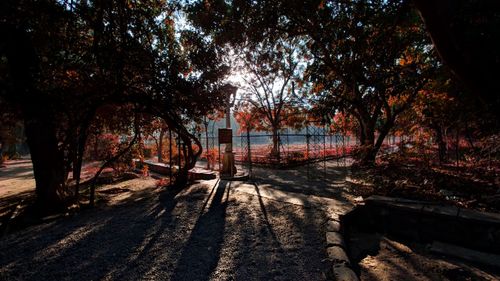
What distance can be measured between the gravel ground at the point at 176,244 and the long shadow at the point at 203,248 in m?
0.01

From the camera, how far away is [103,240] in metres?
4.35

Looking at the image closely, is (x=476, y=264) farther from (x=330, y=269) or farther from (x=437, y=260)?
(x=330, y=269)

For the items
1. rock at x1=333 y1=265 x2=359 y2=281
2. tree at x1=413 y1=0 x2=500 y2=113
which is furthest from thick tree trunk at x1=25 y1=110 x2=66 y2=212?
tree at x1=413 y1=0 x2=500 y2=113

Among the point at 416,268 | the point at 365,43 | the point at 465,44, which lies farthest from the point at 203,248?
the point at 365,43

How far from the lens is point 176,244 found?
408 cm

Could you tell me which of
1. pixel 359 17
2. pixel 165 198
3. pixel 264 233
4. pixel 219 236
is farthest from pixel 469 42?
pixel 165 198

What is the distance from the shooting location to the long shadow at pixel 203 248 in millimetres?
3195

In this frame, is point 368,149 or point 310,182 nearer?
point 310,182

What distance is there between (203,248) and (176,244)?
0.49 meters

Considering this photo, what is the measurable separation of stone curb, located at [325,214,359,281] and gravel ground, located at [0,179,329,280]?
4.7 inches

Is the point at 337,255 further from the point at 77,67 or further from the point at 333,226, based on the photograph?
the point at 77,67

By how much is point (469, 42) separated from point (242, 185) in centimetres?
648

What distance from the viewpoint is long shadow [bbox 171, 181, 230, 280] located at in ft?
10.5

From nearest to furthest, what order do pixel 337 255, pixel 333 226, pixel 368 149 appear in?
pixel 337 255
pixel 333 226
pixel 368 149
